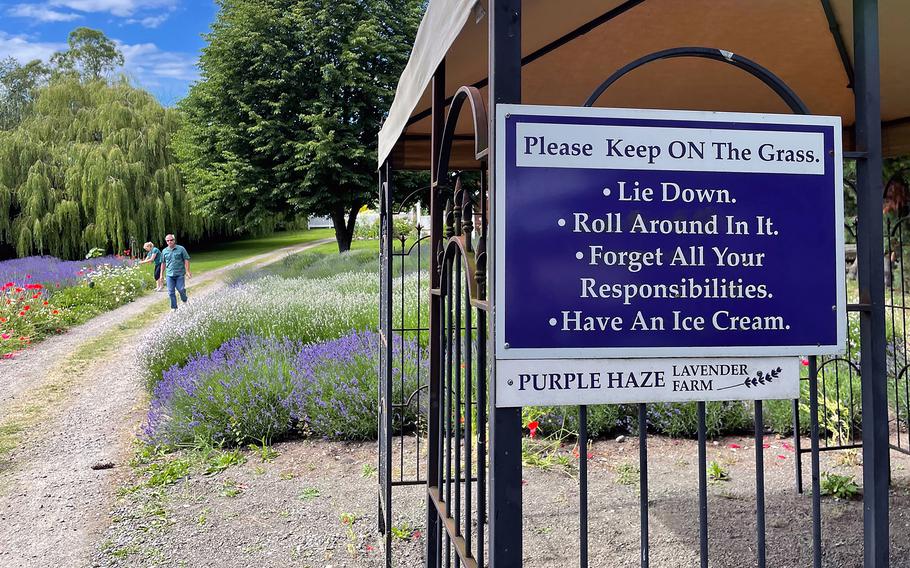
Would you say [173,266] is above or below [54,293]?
above

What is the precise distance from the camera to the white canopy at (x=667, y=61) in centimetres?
249

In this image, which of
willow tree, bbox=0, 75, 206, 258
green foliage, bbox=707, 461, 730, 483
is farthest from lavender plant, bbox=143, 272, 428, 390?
willow tree, bbox=0, 75, 206, 258

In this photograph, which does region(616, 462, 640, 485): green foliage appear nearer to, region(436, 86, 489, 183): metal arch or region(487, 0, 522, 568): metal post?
region(436, 86, 489, 183): metal arch

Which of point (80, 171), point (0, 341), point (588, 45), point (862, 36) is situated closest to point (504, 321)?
point (862, 36)

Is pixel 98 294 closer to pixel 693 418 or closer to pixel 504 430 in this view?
pixel 693 418

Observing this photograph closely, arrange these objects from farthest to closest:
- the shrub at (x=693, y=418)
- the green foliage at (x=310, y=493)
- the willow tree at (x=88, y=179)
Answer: the willow tree at (x=88, y=179) → the shrub at (x=693, y=418) → the green foliage at (x=310, y=493)

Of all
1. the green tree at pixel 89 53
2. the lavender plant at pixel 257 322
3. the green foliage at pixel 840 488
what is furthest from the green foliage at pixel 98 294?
the green tree at pixel 89 53

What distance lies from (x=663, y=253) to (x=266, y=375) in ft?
16.9

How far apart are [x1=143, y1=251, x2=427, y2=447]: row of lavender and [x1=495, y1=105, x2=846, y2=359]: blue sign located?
135 inches

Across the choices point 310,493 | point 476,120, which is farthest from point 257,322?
point 476,120

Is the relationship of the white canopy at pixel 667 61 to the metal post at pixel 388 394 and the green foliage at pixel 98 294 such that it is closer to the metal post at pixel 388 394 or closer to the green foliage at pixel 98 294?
the metal post at pixel 388 394

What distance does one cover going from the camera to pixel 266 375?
19.8 ft

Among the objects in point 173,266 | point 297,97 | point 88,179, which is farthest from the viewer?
point 88,179

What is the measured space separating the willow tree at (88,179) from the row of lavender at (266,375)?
15.5 meters
